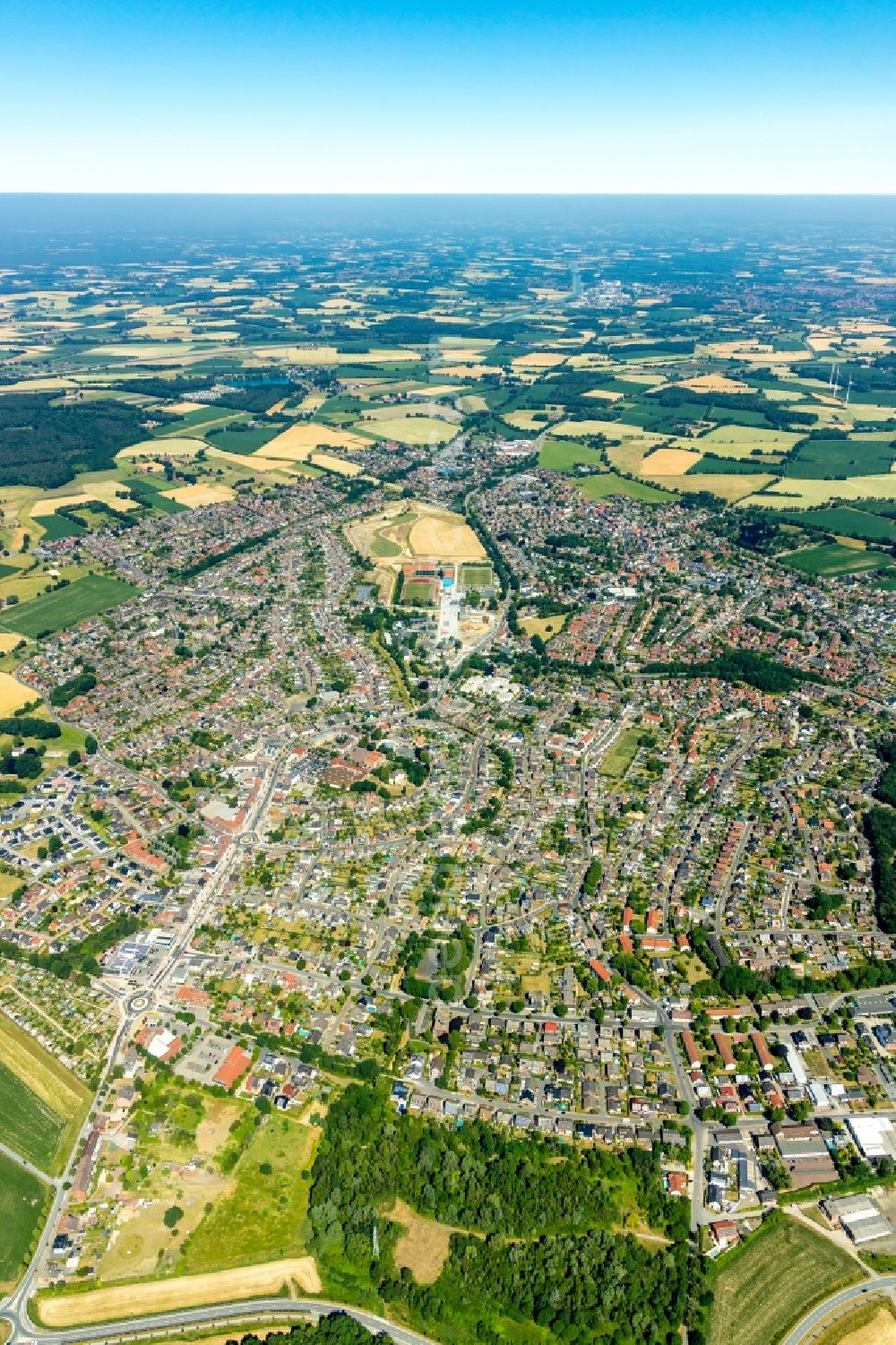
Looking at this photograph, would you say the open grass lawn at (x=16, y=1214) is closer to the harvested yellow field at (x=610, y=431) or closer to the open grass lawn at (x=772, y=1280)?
the open grass lawn at (x=772, y=1280)

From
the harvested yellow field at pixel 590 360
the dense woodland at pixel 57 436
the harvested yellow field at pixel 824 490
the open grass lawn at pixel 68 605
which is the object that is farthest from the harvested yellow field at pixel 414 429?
the harvested yellow field at pixel 590 360

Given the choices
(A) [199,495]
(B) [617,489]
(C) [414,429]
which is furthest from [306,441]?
(B) [617,489]

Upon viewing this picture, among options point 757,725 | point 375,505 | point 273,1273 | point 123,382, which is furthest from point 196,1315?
point 123,382

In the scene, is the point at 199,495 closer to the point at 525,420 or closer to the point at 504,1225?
the point at 525,420

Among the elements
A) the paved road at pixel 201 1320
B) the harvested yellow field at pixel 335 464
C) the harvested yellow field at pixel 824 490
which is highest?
the harvested yellow field at pixel 335 464

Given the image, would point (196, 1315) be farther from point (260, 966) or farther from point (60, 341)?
point (60, 341)

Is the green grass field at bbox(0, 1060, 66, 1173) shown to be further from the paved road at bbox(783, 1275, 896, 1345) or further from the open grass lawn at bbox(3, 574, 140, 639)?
the open grass lawn at bbox(3, 574, 140, 639)
